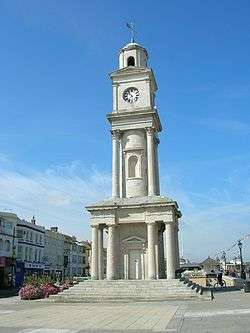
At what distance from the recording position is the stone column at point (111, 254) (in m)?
39.7

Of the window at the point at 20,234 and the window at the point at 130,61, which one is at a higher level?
the window at the point at 130,61

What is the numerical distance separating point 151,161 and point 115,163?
3614 mm

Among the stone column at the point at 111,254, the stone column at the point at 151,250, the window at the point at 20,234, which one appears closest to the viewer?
the stone column at the point at 151,250

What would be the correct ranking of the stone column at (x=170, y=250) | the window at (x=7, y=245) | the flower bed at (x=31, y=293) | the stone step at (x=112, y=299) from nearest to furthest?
the stone step at (x=112, y=299) → the flower bed at (x=31, y=293) → the stone column at (x=170, y=250) → the window at (x=7, y=245)

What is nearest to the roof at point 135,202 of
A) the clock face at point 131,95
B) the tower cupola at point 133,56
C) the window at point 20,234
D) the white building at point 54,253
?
the clock face at point 131,95

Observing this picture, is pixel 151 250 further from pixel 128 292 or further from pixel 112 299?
pixel 112 299

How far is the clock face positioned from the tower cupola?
3.28m

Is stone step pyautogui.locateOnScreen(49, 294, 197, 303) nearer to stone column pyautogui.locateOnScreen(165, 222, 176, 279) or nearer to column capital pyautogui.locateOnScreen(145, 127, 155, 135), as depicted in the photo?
stone column pyautogui.locateOnScreen(165, 222, 176, 279)

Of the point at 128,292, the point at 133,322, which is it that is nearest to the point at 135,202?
the point at 128,292

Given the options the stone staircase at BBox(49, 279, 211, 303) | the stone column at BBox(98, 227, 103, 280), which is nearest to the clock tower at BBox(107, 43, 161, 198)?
the stone column at BBox(98, 227, 103, 280)

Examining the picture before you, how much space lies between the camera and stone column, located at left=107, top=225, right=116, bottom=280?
3966 cm

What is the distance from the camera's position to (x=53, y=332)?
16.2 metres

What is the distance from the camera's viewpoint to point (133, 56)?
47.8 m

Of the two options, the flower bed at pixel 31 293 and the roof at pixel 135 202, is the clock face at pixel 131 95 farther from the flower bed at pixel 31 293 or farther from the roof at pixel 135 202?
the flower bed at pixel 31 293
